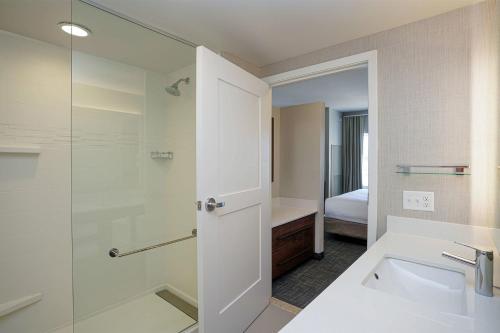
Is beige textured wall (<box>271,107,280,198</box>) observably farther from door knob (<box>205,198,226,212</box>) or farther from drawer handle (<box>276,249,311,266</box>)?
door knob (<box>205,198,226,212</box>)

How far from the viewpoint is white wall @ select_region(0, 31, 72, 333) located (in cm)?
165

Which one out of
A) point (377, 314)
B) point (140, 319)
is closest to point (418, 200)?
point (377, 314)

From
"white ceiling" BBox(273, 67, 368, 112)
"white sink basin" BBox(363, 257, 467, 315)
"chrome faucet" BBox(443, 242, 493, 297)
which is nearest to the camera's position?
"chrome faucet" BBox(443, 242, 493, 297)

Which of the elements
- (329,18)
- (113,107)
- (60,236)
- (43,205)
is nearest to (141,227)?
(60,236)

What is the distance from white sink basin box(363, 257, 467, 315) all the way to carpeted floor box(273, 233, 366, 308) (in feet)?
3.96

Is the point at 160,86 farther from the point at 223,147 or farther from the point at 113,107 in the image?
the point at 223,147

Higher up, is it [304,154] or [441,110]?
[441,110]

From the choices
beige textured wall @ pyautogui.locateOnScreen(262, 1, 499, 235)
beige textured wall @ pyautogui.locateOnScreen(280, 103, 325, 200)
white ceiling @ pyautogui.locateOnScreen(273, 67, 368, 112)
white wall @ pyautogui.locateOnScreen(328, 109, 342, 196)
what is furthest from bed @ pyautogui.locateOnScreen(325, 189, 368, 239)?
beige textured wall @ pyautogui.locateOnScreen(262, 1, 499, 235)

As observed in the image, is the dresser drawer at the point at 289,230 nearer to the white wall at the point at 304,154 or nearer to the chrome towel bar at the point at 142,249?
the white wall at the point at 304,154

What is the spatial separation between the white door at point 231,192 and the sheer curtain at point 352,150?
4.25 m

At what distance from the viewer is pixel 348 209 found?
12.6ft

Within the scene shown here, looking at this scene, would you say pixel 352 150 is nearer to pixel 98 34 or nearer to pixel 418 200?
pixel 418 200

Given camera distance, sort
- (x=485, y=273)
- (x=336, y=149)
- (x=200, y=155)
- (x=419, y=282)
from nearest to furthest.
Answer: (x=485, y=273), (x=419, y=282), (x=200, y=155), (x=336, y=149)

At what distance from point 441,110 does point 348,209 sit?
8.61 ft
